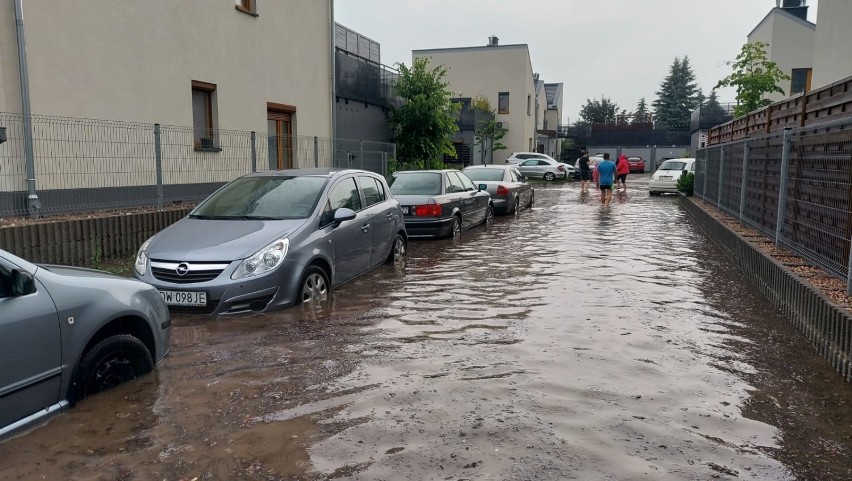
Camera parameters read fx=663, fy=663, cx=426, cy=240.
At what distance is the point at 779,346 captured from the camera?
5.79 meters

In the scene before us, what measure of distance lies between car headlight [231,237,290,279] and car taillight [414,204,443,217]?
236 inches

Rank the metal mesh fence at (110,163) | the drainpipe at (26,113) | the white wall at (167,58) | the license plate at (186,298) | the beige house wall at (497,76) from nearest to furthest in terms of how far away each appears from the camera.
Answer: the license plate at (186,298)
the drainpipe at (26,113)
the metal mesh fence at (110,163)
the white wall at (167,58)
the beige house wall at (497,76)

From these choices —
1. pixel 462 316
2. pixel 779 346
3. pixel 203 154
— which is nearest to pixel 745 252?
pixel 779 346

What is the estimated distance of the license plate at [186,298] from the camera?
241 inches

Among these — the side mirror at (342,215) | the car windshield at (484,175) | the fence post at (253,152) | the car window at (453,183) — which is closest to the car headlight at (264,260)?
the side mirror at (342,215)

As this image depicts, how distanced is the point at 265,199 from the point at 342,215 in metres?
0.99

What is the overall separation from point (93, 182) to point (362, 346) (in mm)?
6202

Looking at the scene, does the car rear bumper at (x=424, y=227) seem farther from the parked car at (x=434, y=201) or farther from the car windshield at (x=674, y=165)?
the car windshield at (x=674, y=165)

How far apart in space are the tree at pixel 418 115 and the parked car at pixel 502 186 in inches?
220

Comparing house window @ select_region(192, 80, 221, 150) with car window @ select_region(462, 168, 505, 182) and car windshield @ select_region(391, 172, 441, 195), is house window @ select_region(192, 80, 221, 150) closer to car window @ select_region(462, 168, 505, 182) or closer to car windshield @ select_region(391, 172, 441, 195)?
car windshield @ select_region(391, 172, 441, 195)

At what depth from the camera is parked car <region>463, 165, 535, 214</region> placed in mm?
17875

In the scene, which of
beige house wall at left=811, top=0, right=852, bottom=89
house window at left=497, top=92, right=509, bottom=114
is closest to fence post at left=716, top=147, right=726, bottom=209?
beige house wall at left=811, top=0, right=852, bottom=89

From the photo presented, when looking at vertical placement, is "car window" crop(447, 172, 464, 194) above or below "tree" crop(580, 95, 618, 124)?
below

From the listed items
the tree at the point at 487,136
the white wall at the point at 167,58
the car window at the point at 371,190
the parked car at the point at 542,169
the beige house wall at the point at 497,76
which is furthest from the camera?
the beige house wall at the point at 497,76
